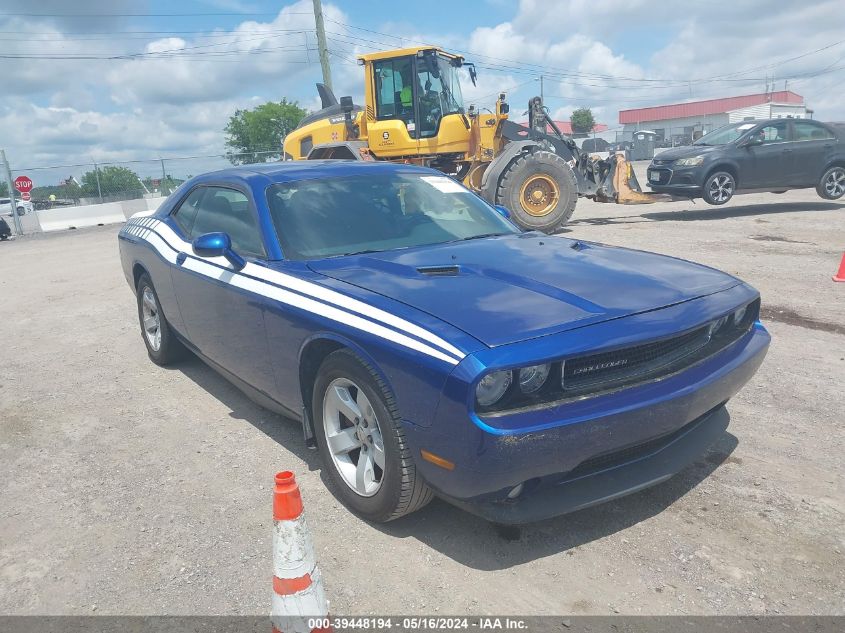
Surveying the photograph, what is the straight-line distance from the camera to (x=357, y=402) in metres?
2.93

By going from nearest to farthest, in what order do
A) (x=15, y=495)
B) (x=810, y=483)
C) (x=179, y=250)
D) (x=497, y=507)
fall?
(x=497, y=507)
(x=810, y=483)
(x=15, y=495)
(x=179, y=250)

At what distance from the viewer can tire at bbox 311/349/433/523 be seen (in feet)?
8.68

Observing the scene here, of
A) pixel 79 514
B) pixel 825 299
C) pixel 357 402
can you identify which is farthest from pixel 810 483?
pixel 825 299

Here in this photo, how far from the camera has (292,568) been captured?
201cm

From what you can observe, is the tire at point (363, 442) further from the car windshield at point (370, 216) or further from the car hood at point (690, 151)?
the car hood at point (690, 151)

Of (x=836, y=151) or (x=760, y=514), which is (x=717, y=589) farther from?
(x=836, y=151)

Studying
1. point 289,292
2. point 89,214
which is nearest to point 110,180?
point 89,214

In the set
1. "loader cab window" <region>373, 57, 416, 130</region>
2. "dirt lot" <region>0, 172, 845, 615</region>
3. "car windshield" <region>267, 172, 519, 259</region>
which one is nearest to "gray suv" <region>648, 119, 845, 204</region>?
"loader cab window" <region>373, 57, 416, 130</region>

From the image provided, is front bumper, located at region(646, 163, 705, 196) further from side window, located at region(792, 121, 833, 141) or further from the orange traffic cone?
the orange traffic cone

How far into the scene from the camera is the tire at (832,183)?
13656 mm

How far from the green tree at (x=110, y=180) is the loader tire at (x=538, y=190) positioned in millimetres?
18621

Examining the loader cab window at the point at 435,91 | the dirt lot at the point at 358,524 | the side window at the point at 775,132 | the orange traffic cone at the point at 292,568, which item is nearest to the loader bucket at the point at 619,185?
the side window at the point at 775,132

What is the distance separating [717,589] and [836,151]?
45.5 feet

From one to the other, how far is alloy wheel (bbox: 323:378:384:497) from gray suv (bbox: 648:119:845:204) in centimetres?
1149
